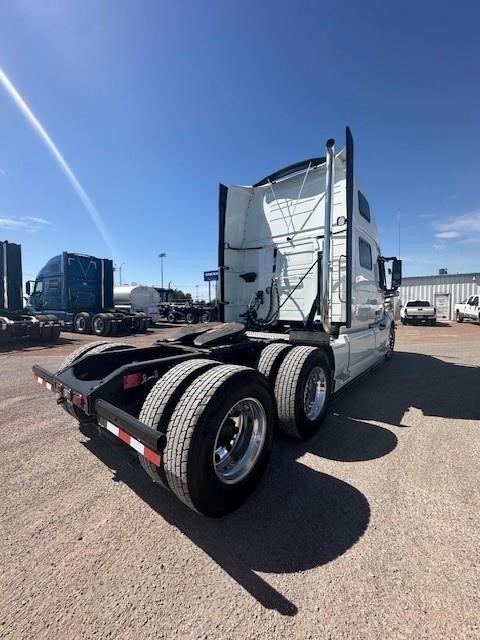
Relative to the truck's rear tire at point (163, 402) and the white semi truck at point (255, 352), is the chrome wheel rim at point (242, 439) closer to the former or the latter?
the white semi truck at point (255, 352)

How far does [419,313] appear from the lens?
892 inches

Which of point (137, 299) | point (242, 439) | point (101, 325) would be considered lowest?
point (242, 439)

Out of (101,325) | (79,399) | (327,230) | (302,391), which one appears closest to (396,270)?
(327,230)

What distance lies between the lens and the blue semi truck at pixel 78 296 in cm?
1516

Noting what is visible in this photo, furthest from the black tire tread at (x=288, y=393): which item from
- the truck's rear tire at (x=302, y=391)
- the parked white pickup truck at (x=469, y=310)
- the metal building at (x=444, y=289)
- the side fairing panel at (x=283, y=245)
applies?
the metal building at (x=444, y=289)

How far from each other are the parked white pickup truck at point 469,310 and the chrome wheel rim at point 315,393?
24.6 meters

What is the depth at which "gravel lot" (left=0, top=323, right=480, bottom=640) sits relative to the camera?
157 cm

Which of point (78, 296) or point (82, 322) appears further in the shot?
point (78, 296)

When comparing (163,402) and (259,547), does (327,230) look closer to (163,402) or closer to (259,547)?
(163,402)

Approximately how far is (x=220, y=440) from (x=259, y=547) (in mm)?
779

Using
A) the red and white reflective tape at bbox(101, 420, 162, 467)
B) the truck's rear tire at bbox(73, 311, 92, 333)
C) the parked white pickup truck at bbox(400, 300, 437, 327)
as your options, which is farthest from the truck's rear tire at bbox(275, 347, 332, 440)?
the parked white pickup truck at bbox(400, 300, 437, 327)

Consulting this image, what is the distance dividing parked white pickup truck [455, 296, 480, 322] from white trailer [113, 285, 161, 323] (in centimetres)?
2269

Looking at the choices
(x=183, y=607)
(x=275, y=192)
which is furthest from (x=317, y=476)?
(x=275, y=192)

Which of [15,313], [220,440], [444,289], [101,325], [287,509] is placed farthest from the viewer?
[444,289]
